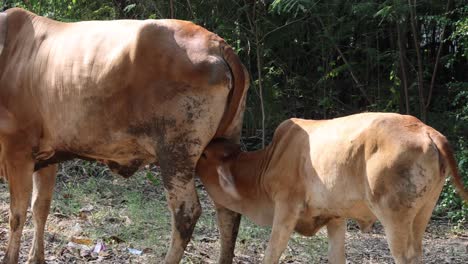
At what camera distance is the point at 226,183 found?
5543mm

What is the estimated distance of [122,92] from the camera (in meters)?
5.24

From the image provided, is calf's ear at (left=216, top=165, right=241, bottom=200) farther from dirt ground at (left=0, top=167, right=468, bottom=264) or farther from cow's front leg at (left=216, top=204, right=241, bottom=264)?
dirt ground at (left=0, top=167, right=468, bottom=264)

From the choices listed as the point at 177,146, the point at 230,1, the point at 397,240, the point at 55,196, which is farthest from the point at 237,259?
the point at 230,1

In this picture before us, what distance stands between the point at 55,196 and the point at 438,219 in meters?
3.95

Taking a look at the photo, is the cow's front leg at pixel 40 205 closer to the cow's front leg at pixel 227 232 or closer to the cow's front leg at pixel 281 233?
the cow's front leg at pixel 227 232

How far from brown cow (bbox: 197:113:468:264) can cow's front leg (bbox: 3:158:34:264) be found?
1.25m

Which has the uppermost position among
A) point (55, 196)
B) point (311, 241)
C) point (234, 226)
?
point (234, 226)

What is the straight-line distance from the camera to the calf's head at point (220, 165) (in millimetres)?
5535

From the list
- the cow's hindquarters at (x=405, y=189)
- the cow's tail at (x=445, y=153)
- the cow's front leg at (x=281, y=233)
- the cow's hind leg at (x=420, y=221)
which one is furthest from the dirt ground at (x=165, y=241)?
the cow's tail at (x=445, y=153)

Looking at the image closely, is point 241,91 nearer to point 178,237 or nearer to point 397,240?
point 178,237

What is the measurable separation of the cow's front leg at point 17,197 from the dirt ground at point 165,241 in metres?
0.52

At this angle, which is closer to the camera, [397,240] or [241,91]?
[397,240]

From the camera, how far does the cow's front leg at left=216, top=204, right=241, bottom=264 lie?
18.4 feet

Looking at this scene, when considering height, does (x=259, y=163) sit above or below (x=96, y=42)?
below
